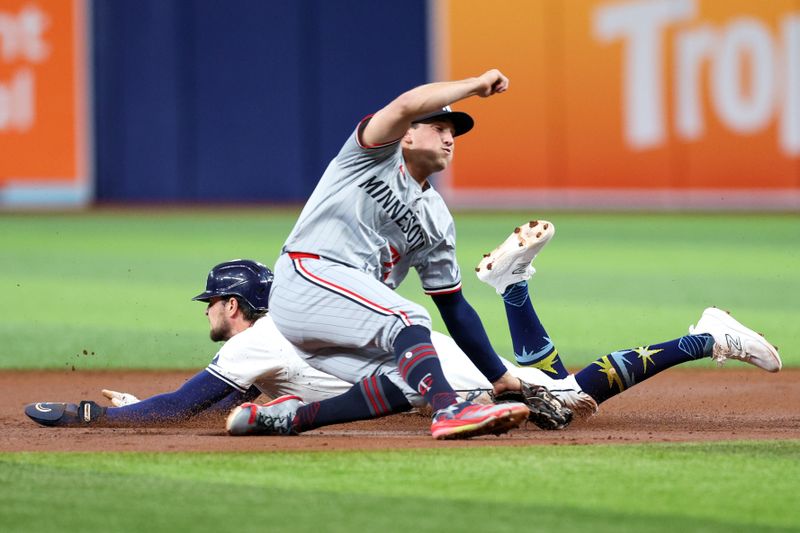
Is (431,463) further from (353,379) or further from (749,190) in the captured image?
(749,190)

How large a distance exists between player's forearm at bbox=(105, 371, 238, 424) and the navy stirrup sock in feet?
1.22

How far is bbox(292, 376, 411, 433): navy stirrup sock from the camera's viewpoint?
180 inches

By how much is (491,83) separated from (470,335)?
106 cm

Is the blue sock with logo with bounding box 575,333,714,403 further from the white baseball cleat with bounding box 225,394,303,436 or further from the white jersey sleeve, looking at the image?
the white baseball cleat with bounding box 225,394,303,436

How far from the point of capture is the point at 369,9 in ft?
66.7

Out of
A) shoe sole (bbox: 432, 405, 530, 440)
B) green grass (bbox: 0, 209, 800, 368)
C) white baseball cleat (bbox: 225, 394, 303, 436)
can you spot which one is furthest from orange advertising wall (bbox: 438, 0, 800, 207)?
shoe sole (bbox: 432, 405, 530, 440)

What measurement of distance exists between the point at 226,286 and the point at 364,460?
1.28 metres

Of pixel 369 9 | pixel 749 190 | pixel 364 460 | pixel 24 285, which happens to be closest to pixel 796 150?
pixel 749 190

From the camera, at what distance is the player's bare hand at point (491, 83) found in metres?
4.39

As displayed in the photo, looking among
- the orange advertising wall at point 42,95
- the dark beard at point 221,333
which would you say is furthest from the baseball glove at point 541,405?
the orange advertising wall at point 42,95

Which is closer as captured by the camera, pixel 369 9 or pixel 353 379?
pixel 353 379

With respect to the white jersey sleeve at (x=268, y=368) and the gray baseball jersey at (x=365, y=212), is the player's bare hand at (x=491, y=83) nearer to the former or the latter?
the gray baseball jersey at (x=365, y=212)

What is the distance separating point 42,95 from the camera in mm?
19703

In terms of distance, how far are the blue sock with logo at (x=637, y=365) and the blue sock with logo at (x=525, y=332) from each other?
0.17 meters
